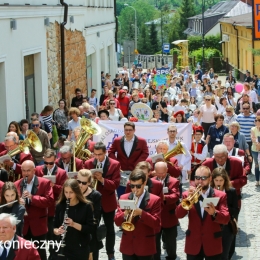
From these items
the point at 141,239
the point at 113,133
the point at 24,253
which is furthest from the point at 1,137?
the point at 24,253

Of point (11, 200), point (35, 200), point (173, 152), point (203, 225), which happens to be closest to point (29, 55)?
point (173, 152)

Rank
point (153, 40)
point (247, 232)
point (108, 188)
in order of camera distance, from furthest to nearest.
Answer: point (153, 40)
point (247, 232)
point (108, 188)

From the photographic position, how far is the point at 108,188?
11.0 metres

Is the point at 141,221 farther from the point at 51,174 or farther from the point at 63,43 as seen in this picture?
the point at 63,43

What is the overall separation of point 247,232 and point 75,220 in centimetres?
470

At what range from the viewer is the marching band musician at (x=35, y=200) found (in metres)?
9.89

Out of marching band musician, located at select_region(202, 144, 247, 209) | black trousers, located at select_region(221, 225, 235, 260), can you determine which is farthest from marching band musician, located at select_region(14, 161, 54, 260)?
marching band musician, located at select_region(202, 144, 247, 209)

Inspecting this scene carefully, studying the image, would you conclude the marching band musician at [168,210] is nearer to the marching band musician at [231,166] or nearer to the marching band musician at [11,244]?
the marching band musician at [231,166]

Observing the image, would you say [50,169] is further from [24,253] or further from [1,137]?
[1,137]

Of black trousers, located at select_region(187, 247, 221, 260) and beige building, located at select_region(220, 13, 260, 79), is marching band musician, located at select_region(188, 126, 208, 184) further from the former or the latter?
beige building, located at select_region(220, 13, 260, 79)

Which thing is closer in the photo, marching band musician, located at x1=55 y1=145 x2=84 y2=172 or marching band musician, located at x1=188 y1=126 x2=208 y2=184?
marching band musician, located at x1=55 y1=145 x2=84 y2=172

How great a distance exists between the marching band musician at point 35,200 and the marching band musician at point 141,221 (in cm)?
126

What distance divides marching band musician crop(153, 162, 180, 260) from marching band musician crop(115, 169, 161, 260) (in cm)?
119

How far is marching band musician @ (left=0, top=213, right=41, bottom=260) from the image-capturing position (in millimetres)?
7246
